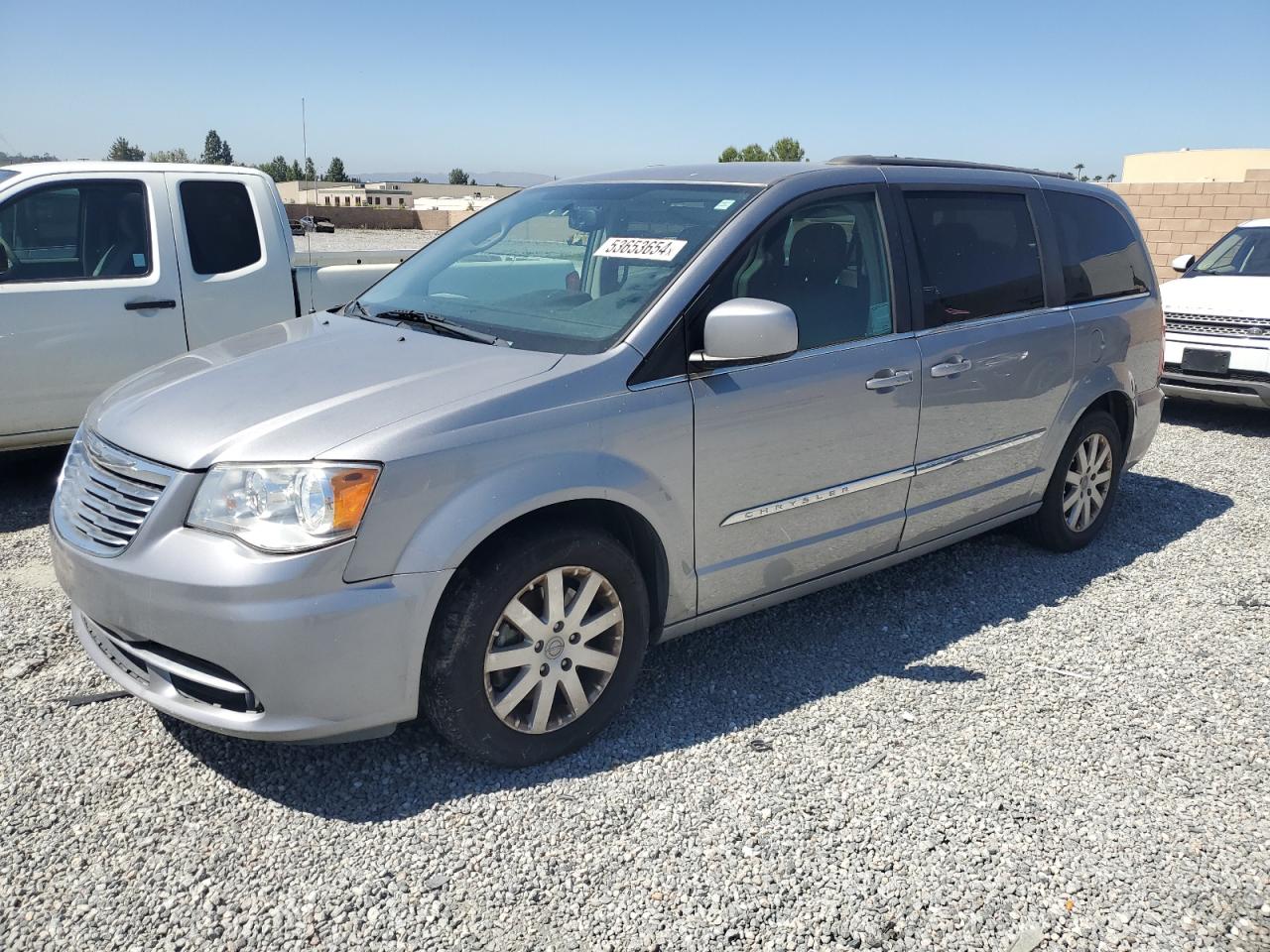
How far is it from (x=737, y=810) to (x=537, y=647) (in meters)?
0.77

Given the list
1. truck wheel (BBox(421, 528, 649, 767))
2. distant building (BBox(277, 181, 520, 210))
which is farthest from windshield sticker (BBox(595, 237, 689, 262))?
distant building (BBox(277, 181, 520, 210))

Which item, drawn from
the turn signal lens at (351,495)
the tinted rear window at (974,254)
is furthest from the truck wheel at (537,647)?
→ the tinted rear window at (974,254)

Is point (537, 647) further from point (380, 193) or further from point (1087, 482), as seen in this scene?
point (380, 193)

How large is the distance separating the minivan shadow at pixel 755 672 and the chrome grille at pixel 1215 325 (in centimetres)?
307

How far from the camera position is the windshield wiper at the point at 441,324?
3.35 metres

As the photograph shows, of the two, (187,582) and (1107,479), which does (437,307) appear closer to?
(187,582)

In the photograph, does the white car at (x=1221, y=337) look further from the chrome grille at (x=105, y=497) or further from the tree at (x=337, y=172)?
the tree at (x=337, y=172)

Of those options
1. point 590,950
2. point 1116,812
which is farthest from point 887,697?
point 590,950

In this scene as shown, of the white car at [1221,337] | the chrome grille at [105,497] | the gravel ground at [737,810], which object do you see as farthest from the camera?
the white car at [1221,337]

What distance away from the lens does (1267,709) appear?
3629 mm

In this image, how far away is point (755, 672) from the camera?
12.5ft

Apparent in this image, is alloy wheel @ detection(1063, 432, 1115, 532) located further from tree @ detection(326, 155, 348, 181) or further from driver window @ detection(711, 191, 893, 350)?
tree @ detection(326, 155, 348, 181)

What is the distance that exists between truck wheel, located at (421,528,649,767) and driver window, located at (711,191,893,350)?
100 centimetres

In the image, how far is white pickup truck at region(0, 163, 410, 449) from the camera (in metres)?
5.50
